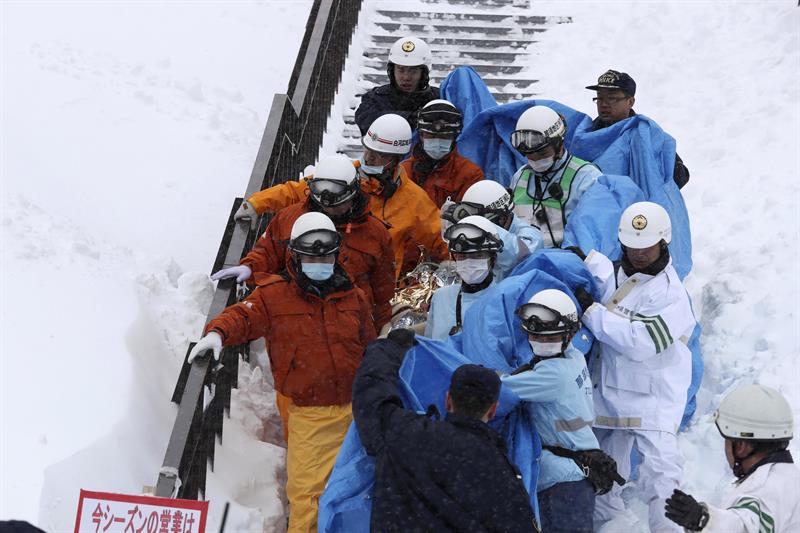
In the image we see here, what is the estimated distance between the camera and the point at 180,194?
347 inches

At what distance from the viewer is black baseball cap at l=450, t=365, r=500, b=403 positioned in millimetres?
4078

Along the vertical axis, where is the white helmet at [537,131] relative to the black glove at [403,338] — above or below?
above

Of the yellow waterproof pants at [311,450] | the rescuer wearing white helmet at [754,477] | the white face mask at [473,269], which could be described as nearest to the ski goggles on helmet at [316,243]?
the white face mask at [473,269]

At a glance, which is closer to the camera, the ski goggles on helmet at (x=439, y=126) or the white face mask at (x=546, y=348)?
the white face mask at (x=546, y=348)

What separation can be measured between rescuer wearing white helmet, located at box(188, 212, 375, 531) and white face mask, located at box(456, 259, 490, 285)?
60 centimetres

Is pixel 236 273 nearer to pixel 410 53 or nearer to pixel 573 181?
pixel 573 181

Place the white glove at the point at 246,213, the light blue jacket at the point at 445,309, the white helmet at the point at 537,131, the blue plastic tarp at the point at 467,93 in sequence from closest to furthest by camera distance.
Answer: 1. the light blue jacket at the point at 445,309
2. the white glove at the point at 246,213
3. the white helmet at the point at 537,131
4. the blue plastic tarp at the point at 467,93

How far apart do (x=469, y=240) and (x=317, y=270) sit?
2.64 ft

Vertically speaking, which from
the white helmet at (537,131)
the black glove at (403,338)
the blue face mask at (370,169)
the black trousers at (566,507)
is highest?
the white helmet at (537,131)

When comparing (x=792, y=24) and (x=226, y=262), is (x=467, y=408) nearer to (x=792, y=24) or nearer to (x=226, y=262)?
(x=226, y=262)

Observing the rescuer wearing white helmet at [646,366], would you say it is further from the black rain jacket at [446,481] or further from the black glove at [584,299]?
the black rain jacket at [446,481]

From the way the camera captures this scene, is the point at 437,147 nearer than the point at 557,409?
No

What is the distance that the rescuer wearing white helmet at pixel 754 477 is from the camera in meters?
3.88

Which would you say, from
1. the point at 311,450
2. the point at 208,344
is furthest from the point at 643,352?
the point at 208,344
